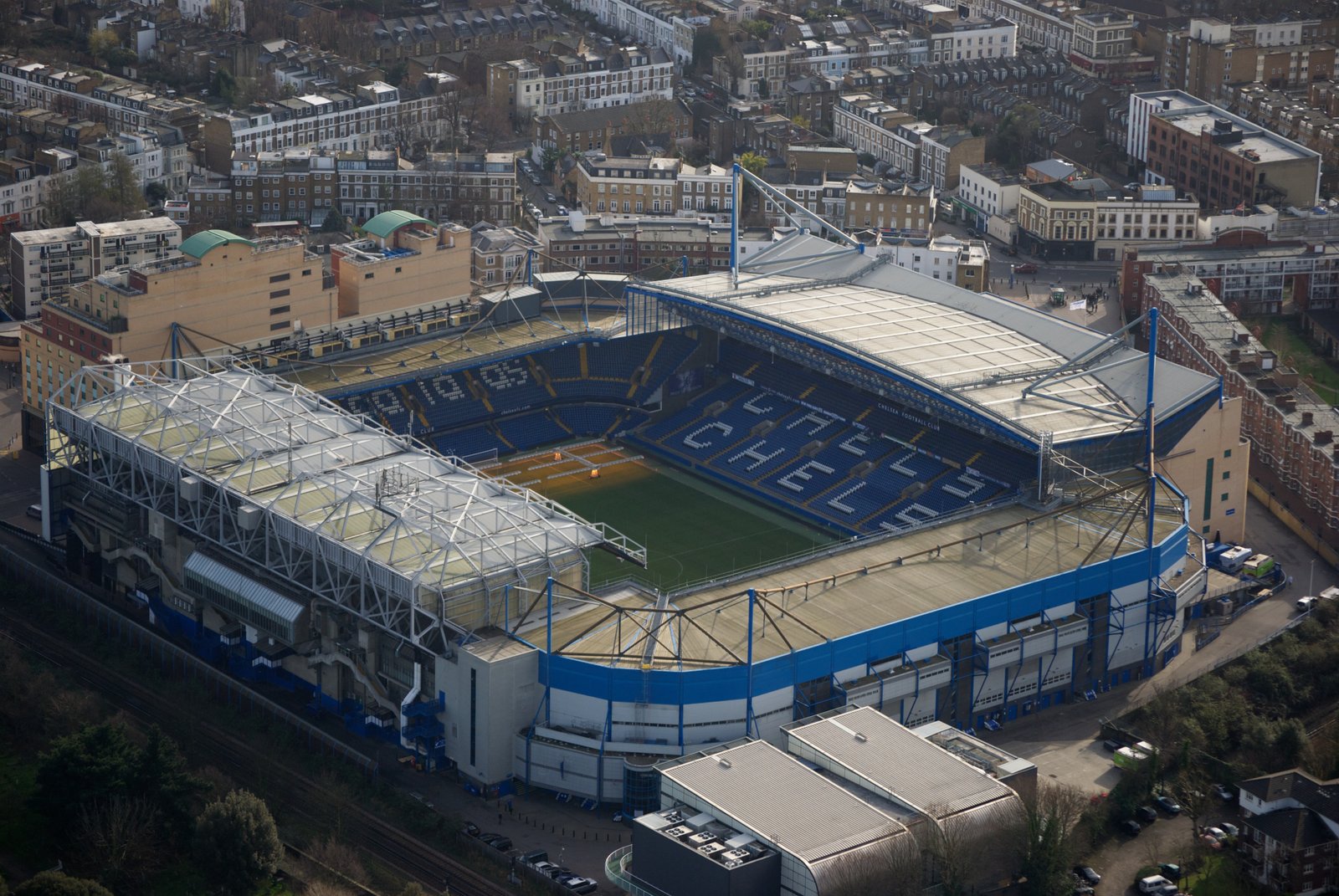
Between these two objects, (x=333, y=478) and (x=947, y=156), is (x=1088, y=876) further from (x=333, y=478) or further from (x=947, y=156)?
(x=947, y=156)

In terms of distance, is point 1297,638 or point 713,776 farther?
point 1297,638

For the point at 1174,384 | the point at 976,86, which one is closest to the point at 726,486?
the point at 1174,384

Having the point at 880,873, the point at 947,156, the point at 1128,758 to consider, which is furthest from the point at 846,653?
the point at 947,156

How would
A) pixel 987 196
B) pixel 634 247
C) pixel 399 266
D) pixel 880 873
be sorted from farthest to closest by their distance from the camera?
pixel 987 196, pixel 634 247, pixel 399 266, pixel 880 873

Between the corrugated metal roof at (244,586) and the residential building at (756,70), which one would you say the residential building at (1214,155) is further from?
the corrugated metal roof at (244,586)

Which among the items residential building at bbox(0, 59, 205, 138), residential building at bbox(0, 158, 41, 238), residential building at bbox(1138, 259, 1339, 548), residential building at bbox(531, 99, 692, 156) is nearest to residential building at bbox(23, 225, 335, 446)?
residential building at bbox(0, 158, 41, 238)

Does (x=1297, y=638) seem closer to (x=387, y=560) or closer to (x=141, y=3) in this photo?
(x=387, y=560)

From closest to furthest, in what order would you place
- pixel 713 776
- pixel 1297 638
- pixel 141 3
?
pixel 713 776, pixel 1297 638, pixel 141 3
